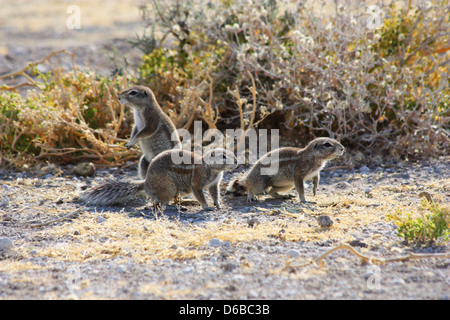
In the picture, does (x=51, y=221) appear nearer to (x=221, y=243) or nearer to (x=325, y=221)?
(x=221, y=243)

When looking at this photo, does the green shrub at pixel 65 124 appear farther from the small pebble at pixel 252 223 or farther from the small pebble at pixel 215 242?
the small pebble at pixel 215 242

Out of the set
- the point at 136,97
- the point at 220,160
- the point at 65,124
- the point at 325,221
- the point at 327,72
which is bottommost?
the point at 325,221

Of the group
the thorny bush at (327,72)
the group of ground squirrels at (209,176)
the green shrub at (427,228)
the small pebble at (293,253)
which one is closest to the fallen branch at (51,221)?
the group of ground squirrels at (209,176)

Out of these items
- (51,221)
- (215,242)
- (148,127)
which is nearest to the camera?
(215,242)

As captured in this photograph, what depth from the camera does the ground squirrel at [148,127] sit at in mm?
7430

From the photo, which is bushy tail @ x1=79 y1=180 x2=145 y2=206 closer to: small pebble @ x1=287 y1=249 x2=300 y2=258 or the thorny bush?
the thorny bush

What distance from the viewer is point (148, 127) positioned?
24.4 feet

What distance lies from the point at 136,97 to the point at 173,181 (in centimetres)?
183

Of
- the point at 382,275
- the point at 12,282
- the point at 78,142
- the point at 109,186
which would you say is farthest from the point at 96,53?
the point at 382,275

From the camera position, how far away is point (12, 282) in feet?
13.4

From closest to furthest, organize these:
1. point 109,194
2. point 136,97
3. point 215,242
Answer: point 215,242 → point 109,194 → point 136,97

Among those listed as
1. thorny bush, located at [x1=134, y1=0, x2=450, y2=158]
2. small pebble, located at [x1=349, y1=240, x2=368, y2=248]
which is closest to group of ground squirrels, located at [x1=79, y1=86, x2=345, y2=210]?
thorny bush, located at [x1=134, y1=0, x2=450, y2=158]

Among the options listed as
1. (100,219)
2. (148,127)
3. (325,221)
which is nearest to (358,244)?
(325,221)

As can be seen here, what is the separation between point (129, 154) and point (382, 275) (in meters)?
5.28
